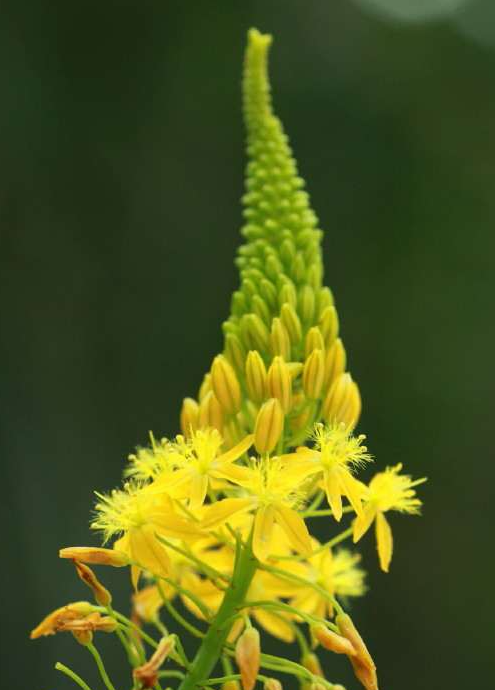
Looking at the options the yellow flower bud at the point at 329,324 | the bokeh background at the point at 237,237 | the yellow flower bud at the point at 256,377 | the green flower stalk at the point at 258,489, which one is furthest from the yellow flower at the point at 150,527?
the bokeh background at the point at 237,237

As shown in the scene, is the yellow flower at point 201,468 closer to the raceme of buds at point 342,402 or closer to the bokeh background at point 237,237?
the raceme of buds at point 342,402

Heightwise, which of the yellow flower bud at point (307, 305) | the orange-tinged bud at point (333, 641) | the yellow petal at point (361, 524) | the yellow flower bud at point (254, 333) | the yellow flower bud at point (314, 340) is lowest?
the orange-tinged bud at point (333, 641)

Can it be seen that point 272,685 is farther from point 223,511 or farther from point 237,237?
point 237,237

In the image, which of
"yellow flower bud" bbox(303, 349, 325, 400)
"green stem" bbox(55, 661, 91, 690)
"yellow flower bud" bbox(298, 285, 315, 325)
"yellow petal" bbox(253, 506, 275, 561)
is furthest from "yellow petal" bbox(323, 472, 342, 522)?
"green stem" bbox(55, 661, 91, 690)

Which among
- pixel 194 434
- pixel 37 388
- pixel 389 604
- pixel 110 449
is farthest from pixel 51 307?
pixel 194 434

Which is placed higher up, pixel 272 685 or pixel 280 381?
pixel 280 381

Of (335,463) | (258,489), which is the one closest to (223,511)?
(258,489)
